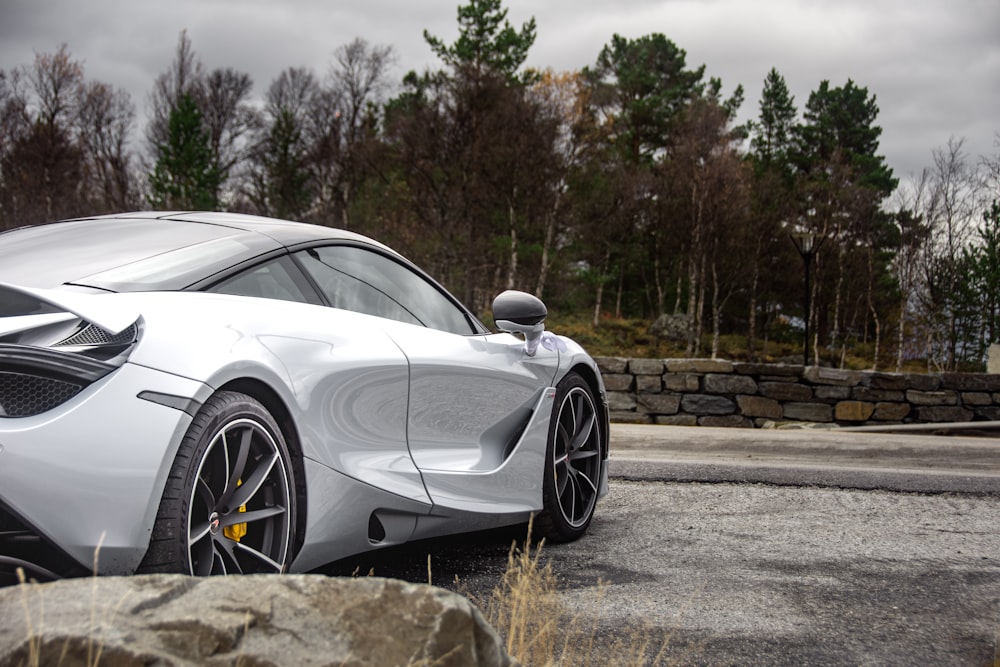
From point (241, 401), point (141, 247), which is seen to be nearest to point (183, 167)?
point (141, 247)

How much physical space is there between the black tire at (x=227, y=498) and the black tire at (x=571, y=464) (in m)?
1.86

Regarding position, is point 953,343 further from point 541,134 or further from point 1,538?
point 1,538

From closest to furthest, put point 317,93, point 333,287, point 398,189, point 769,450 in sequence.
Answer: point 333,287, point 769,450, point 398,189, point 317,93

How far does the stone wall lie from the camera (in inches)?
632

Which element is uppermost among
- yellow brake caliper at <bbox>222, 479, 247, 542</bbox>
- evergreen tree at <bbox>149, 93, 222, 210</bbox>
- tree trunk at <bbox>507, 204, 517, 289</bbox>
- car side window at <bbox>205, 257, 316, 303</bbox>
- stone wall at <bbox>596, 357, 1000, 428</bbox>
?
evergreen tree at <bbox>149, 93, 222, 210</bbox>

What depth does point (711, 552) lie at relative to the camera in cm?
438

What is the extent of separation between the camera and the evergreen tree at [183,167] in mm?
45406

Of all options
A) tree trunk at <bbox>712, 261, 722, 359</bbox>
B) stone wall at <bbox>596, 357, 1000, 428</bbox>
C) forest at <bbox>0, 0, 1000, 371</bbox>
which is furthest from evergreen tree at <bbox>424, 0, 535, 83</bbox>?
stone wall at <bbox>596, 357, 1000, 428</bbox>

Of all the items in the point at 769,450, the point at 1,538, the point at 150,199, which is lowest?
the point at 769,450

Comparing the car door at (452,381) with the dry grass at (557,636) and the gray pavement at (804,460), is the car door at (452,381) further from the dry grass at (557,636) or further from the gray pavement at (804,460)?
the gray pavement at (804,460)

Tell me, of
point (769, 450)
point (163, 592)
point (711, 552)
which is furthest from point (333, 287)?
point (769, 450)

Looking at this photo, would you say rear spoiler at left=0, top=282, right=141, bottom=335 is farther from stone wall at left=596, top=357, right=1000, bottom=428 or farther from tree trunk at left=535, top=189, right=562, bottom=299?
tree trunk at left=535, top=189, right=562, bottom=299

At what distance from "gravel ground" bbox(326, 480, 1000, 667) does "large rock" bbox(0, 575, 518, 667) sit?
130 centimetres

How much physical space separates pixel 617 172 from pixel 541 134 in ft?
29.4
